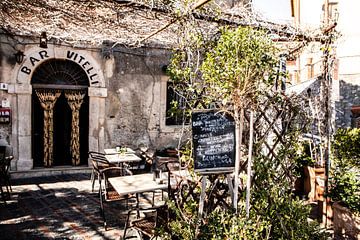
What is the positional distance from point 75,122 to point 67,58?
1684 millimetres

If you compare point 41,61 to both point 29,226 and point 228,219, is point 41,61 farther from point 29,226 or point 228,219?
point 228,219

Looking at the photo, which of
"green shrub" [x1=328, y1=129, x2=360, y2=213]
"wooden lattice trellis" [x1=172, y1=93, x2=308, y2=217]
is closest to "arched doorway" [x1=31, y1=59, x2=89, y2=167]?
"wooden lattice trellis" [x1=172, y1=93, x2=308, y2=217]

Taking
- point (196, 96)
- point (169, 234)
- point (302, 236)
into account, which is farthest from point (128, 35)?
point (302, 236)

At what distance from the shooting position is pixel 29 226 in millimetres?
4797

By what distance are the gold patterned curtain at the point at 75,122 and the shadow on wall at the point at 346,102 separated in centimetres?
820

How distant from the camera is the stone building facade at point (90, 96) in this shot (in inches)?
306

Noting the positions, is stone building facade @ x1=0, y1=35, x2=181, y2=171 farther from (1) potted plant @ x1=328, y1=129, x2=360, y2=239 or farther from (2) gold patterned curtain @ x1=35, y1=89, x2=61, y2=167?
(1) potted plant @ x1=328, y1=129, x2=360, y2=239

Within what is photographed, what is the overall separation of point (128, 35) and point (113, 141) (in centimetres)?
387

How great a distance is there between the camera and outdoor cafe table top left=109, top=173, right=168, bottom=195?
14.1ft

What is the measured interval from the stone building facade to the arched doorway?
24mm

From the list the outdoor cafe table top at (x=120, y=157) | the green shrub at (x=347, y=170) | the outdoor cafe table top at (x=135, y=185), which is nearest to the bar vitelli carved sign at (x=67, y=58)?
the outdoor cafe table top at (x=120, y=157)

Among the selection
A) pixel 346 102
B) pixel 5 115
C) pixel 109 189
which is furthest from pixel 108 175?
pixel 346 102

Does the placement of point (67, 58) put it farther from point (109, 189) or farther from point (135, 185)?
point (135, 185)

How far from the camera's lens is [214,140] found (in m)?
3.38
